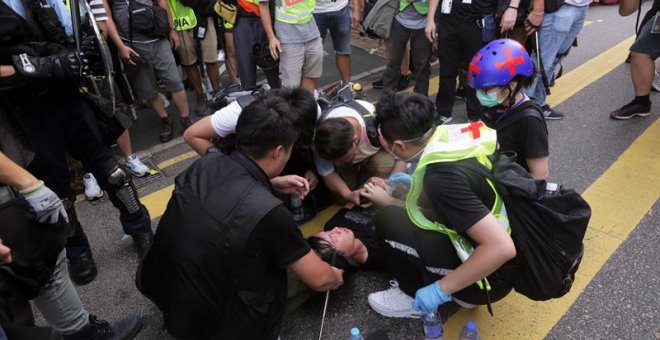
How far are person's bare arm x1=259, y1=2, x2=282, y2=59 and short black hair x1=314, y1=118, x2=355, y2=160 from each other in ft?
5.52

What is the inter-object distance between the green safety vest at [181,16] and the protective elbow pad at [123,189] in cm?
216

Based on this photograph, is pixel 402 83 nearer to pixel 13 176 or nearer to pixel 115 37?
pixel 115 37

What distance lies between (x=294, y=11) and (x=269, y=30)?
0.27 metres

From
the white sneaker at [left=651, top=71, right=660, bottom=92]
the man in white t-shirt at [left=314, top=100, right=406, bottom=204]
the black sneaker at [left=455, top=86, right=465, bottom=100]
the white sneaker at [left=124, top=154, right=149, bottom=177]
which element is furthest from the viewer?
the black sneaker at [left=455, top=86, right=465, bottom=100]

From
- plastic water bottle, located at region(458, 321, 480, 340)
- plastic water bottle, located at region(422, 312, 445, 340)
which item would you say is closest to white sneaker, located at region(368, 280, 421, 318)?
plastic water bottle, located at region(422, 312, 445, 340)

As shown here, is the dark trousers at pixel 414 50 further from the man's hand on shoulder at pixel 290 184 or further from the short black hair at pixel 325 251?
the short black hair at pixel 325 251

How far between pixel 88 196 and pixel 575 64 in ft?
18.6

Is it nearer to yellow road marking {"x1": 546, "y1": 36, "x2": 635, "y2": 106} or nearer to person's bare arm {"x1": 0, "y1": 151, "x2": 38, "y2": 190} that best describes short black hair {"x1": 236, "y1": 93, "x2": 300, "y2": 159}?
person's bare arm {"x1": 0, "y1": 151, "x2": 38, "y2": 190}

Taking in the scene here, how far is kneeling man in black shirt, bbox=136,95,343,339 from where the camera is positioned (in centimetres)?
168

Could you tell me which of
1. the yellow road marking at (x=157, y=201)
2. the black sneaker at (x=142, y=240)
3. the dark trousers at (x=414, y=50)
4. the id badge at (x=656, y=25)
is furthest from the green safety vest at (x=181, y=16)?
the id badge at (x=656, y=25)

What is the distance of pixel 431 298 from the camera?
2041mm

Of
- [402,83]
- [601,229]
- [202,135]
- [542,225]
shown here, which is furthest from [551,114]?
[202,135]

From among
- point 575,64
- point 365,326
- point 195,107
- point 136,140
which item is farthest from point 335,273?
point 575,64

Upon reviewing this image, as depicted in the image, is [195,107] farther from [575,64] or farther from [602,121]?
[575,64]
